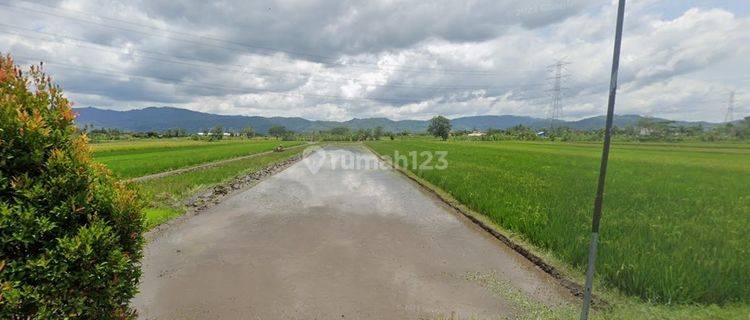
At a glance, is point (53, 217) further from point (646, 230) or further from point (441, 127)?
point (441, 127)

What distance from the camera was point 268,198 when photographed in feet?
39.0

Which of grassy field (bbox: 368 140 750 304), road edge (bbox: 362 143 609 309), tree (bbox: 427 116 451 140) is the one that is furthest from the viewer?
tree (bbox: 427 116 451 140)

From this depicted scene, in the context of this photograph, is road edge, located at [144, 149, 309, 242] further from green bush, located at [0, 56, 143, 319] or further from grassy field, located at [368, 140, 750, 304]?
grassy field, located at [368, 140, 750, 304]

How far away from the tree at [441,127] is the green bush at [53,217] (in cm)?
12952

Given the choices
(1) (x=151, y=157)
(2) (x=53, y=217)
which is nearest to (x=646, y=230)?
(2) (x=53, y=217)

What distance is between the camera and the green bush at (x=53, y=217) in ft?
7.01

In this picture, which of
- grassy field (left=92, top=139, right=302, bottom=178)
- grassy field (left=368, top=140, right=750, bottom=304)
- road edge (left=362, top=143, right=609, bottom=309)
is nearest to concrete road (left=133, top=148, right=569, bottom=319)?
road edge (left=362, top=143, right=609, bottom=309)

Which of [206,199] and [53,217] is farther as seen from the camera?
[206,199]

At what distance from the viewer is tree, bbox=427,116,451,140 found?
128750 mm

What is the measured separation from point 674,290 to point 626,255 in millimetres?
879

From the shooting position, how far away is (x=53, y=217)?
2.28 metres

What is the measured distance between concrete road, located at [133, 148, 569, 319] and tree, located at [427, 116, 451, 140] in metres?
123

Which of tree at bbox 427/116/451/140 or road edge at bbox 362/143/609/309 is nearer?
road edge at bbox 362/143/609/309

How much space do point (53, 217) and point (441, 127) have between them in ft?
429
